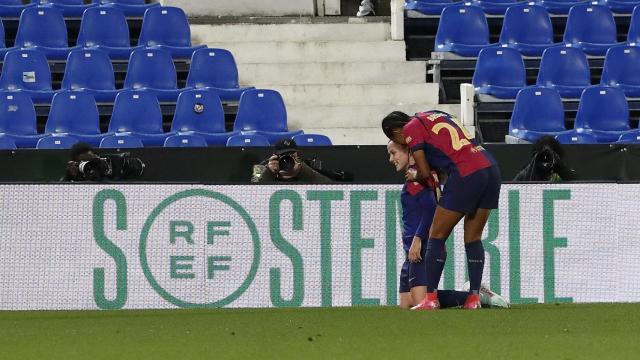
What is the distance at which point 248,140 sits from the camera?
583 inches

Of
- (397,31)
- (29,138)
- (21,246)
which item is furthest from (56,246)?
(397,31)

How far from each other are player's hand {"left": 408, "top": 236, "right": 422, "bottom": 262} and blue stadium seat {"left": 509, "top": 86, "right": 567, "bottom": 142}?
5.89 metres

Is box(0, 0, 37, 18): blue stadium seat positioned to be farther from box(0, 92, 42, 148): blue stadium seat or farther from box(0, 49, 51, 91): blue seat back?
box(0, 92, 42, 148): blue stadium seat

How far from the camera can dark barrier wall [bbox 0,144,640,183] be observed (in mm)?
13250

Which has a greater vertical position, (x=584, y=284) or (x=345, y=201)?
(x=345, y=201)

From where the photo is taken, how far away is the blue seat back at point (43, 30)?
17.2m

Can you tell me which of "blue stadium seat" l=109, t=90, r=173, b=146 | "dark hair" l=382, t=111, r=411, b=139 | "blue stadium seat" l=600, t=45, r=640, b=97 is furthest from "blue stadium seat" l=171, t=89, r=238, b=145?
"dark hair" l=382, t=111, r=411, b=139

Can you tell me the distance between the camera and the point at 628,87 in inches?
663

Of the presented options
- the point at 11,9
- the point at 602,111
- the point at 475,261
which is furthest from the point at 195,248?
the point at 11,9

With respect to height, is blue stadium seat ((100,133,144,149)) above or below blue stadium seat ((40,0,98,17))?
below

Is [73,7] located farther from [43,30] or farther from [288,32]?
[288,32]

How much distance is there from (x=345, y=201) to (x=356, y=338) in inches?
162

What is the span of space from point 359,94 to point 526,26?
2460 mm

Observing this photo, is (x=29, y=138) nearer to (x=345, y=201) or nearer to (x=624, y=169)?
(x=345, y=201)
